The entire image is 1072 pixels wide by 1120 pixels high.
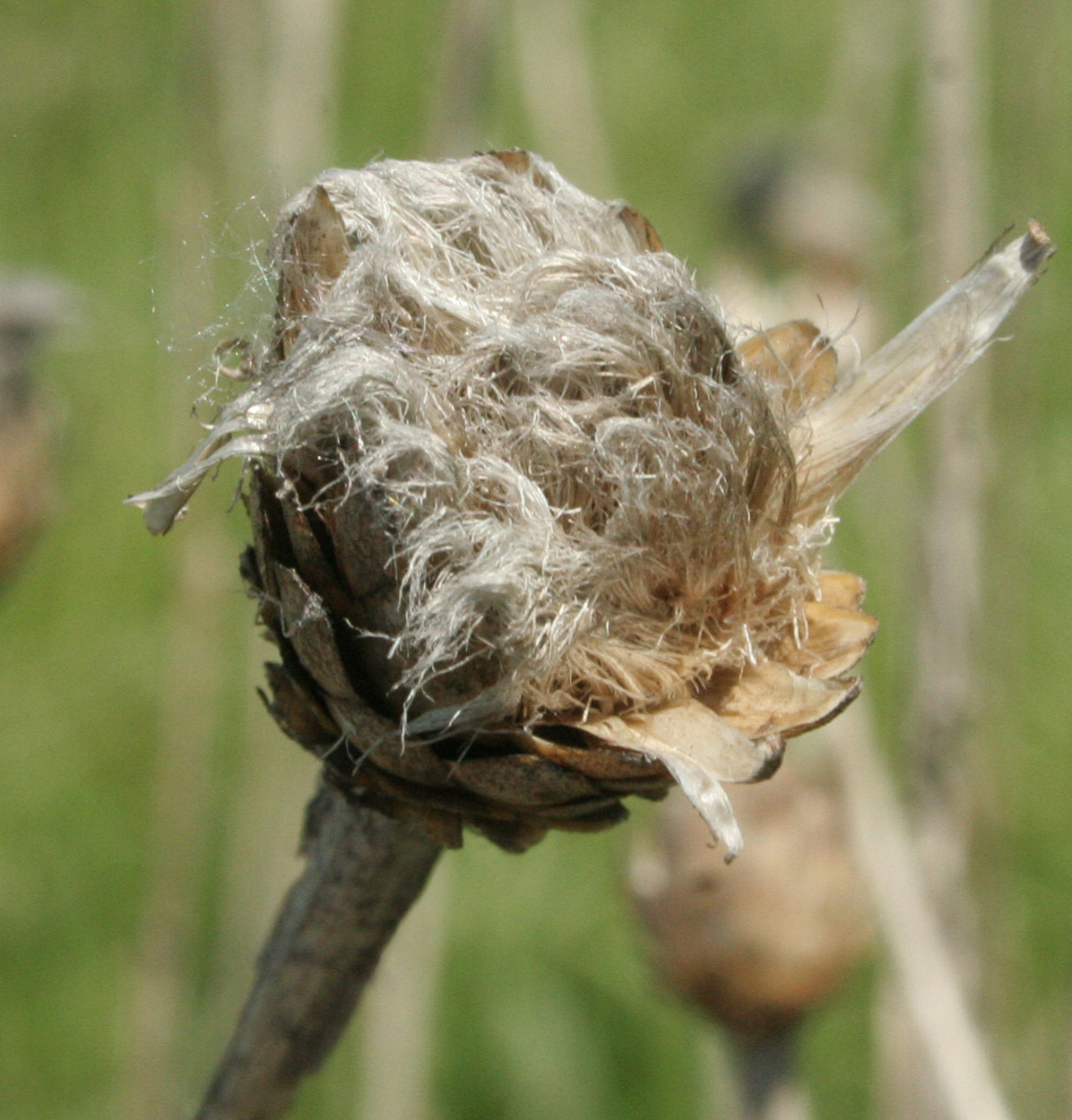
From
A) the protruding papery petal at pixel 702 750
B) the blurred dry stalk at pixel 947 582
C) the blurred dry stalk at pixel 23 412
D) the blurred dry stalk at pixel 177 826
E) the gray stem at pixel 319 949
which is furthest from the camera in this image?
the blurred dry stalk at pixel 177 826

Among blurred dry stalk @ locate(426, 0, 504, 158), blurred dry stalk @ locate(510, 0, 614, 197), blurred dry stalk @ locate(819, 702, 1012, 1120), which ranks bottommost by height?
blurred dry stalk @ locate(819, 702, 1012, 1120)

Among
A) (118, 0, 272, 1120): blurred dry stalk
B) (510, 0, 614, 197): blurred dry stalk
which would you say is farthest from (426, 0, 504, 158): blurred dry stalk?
(510, 0, 614, 197): blurred dry stalk

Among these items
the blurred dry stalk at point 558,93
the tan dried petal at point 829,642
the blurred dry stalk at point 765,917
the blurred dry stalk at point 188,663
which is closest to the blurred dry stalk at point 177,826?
the blurred dry stalk at point 188,663

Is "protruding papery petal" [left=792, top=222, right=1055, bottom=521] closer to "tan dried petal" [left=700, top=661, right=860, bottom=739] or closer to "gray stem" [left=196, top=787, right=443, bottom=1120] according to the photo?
"tan dried petal" [left=700, top=661, right=860, bottom=739]

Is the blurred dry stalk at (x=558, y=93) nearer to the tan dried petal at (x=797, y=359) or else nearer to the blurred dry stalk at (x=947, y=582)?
the blurred dry stalk at (x=947, y=582)

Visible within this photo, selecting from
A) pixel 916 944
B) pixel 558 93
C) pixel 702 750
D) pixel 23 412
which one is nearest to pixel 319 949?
pixel 702 750

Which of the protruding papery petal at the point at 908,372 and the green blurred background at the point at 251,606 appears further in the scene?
the green blurred background at the point at 251,606
